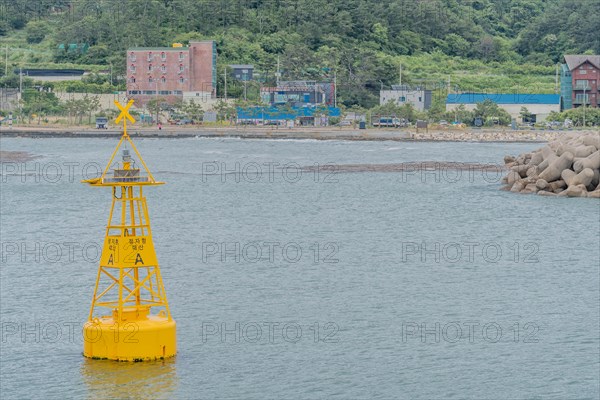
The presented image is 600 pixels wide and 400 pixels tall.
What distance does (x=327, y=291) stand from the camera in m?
40.2

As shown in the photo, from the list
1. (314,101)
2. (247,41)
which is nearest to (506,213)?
(314,101)

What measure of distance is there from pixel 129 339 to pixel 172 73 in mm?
115453

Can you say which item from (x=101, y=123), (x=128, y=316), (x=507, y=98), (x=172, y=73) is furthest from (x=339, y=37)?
(x=128, y=316)

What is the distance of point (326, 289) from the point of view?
133 ft

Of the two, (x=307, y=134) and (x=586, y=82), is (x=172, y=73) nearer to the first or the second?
(x=307, y=134)

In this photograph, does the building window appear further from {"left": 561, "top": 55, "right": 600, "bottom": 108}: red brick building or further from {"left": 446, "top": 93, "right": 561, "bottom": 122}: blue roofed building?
{"left": 446, "top": 93, "right": 561, "bottom": 122}: blue roofed building

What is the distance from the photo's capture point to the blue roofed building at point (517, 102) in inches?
5394

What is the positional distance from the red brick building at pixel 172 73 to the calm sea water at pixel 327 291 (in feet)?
217

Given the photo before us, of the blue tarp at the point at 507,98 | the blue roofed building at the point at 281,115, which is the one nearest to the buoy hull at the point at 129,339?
the blue roofed building at the point at 281,115

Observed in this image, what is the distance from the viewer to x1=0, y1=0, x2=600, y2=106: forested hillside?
152000 millimetres

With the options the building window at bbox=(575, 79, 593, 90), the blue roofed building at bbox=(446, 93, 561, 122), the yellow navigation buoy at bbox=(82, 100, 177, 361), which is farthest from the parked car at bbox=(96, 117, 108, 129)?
the yellow navigation buoy at bbox=(82, 100, 177, 361)

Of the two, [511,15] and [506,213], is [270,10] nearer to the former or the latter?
[511,15]

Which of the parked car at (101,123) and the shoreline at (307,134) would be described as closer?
the shoreline at (307,134)

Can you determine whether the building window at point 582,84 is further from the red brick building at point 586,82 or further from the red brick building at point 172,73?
the red brick building at point 172,73
